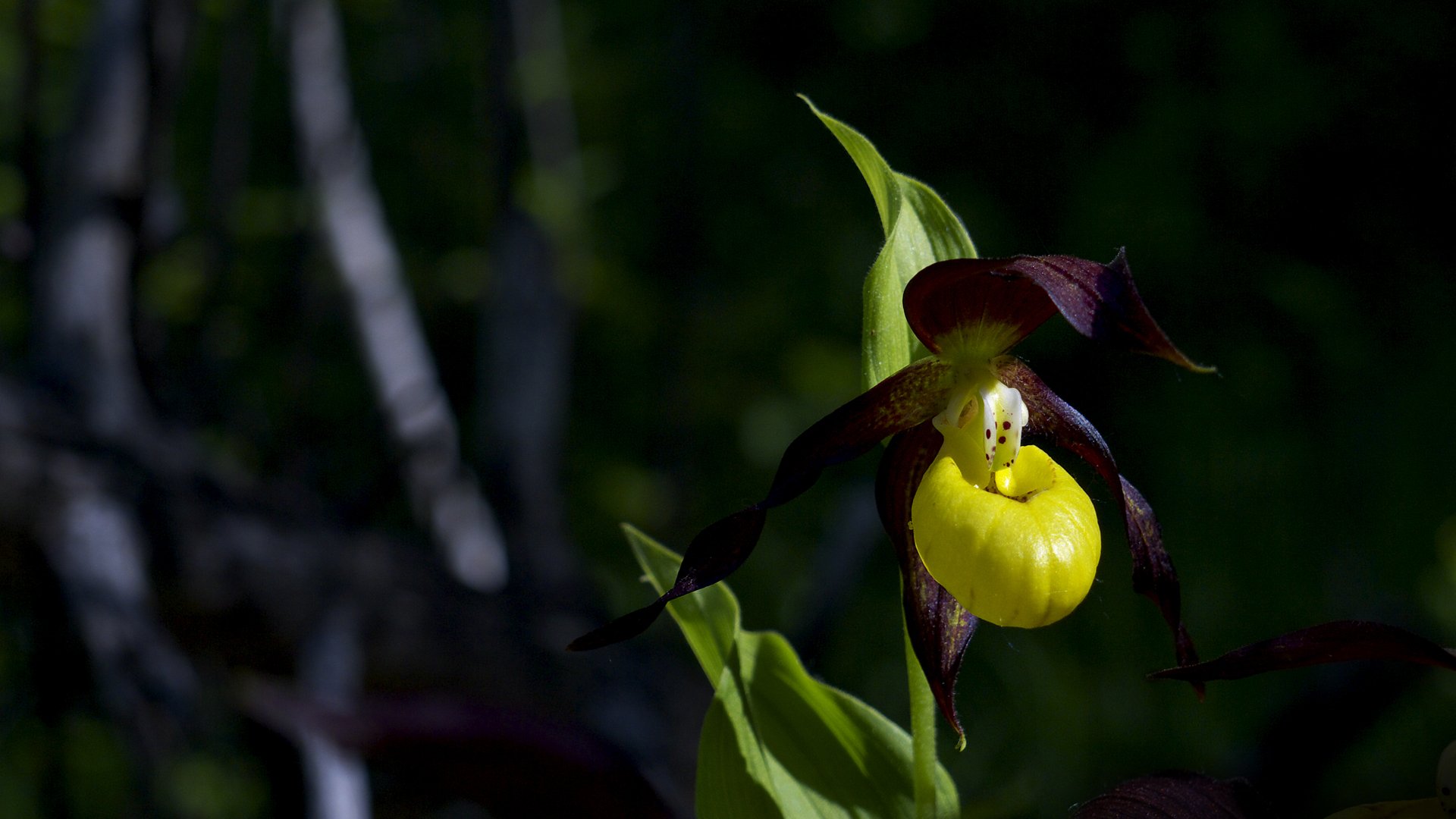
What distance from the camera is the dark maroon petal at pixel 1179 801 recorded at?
342 mm

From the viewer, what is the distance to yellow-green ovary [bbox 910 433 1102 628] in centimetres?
43

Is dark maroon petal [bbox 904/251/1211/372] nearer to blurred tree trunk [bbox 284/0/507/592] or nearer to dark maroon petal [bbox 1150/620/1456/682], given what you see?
dark maroon petal [bbox 1150/620/1456/682]

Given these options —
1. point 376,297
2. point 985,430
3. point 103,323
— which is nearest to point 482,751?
point 985,430

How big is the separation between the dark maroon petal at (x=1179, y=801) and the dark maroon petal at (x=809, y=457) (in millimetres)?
165

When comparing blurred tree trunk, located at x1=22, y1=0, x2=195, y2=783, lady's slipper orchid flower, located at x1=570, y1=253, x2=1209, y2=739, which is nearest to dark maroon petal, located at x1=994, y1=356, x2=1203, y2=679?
lady's slipper orchid flower, located at x1=570, y1=253, x2=1209, y2=739

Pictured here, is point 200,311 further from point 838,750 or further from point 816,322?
point 838,750

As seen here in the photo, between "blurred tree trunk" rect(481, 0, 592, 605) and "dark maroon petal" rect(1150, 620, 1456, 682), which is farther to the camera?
"blurred tree trunk" rect(481, 0, 592, 605)

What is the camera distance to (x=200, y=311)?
1.51 metres

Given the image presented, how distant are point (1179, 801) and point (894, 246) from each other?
0.82 feet

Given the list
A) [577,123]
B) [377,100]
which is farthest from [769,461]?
[377,100]

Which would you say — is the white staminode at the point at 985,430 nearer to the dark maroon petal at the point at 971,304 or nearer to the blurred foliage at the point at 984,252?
the dark maroon petal at the point at 971,304

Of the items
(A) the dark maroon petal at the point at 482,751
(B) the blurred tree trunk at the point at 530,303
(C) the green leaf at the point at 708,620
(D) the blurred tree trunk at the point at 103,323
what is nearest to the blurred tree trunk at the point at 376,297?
(B) the blurred tree trunk at the point at 530,303

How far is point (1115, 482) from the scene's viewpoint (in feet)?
1.57

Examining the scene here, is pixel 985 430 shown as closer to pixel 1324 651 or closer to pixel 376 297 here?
pixel 1324 651
